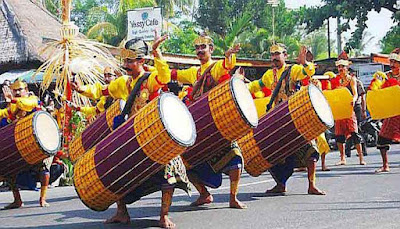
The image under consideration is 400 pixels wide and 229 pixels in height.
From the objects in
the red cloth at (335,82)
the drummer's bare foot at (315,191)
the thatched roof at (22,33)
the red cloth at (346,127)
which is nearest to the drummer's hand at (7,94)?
the drummer's bare foot at (315,191)

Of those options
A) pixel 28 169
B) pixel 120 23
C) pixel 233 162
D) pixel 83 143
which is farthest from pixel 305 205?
pixel 120 23

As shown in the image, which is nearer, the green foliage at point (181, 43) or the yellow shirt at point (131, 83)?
the yellow shirt at point (131, 83)

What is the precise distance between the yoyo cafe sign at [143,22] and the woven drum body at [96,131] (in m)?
11.5

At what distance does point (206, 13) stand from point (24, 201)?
29.5m

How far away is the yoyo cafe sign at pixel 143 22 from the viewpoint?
62.2ft

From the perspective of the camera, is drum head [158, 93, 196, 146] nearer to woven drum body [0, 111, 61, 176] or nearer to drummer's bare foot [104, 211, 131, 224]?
drummer's bare foot [104, 211, 131, 224]

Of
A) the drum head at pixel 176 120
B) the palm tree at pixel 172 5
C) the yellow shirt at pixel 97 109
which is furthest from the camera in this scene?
the palm tree at pixel 172 5

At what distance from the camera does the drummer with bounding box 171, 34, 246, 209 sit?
6566 mm

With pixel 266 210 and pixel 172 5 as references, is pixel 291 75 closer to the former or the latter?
pixel 266 210

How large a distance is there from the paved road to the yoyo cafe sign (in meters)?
10.6

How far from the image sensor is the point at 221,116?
609cm

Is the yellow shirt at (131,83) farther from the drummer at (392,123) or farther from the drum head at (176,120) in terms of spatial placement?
the drummer at (392,123)

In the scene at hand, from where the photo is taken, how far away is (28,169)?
7480 mm

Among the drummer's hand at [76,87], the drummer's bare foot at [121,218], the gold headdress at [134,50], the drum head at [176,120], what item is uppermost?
the gold headdress at [134,50]
